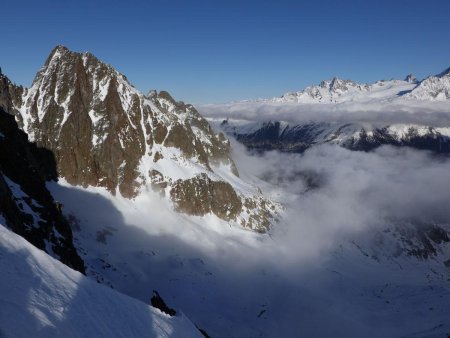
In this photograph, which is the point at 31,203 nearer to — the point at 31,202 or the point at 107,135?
the point at 31,202

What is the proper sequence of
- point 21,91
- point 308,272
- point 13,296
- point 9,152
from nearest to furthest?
1. point 13,296
2. point 9,152
3. point 21,91
4. point 308,272

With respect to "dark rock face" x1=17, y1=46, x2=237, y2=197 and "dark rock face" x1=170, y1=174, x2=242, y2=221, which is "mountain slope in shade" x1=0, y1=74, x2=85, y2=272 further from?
"dark rock face" x1=170, y1=174, x2=242, y2=221

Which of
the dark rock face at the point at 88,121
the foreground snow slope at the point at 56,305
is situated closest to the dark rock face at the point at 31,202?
the foreground snow slope at the point at 56,305

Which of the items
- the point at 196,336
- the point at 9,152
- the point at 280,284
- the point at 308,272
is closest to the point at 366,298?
the point at 308,272

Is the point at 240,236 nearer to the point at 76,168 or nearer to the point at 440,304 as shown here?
the point at 76,168

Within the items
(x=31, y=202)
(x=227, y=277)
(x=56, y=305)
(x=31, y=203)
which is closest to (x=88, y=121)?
(x=227, y=277)
